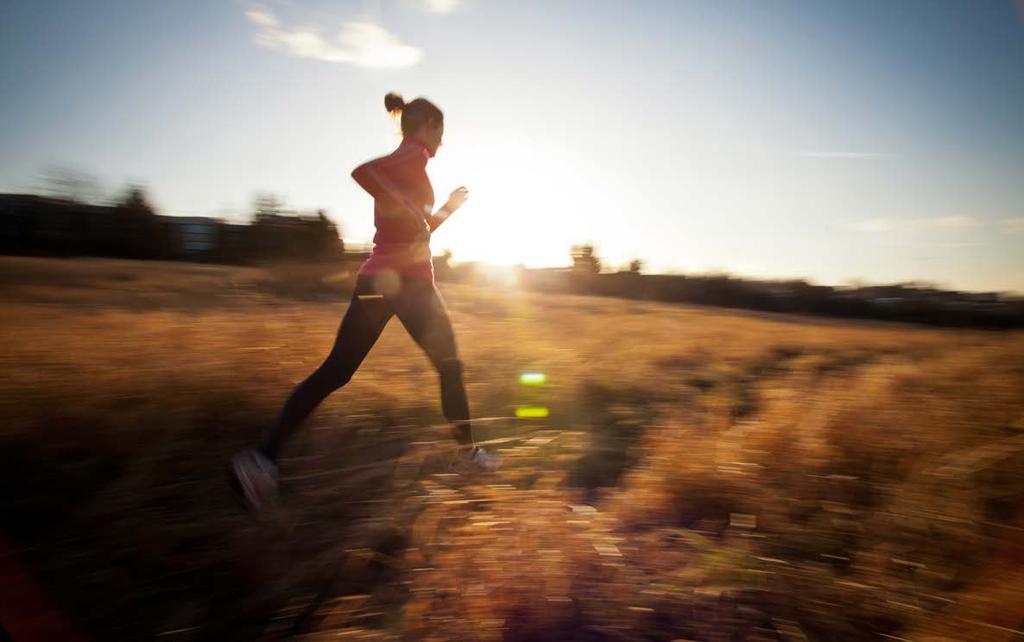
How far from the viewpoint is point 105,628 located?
2057mm

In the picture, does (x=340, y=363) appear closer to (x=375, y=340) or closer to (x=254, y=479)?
(x=375, y=340)

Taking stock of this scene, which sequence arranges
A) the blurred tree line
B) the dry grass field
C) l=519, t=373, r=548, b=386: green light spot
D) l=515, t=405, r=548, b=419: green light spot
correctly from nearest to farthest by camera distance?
the dry grass field
l=515, t=405, r=548, b=419: green light spot
l=519, t=373, r=548, b=386: green light spot
the blurred tree line

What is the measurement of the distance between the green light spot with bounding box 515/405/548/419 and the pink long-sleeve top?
2182 millimetres

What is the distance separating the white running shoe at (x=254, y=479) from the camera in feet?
8.75

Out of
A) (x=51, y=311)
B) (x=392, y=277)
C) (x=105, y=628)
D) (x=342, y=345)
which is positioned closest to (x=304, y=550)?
(x=105, y=628)

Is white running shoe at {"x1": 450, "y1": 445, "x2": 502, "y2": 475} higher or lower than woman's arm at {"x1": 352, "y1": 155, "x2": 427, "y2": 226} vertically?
lower

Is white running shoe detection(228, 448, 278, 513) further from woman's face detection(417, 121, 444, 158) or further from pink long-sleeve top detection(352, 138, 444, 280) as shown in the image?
woman's face detection(417, 121, 444, 158)

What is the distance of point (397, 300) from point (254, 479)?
1.01 meters

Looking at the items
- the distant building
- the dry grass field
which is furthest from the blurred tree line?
the dry grass field

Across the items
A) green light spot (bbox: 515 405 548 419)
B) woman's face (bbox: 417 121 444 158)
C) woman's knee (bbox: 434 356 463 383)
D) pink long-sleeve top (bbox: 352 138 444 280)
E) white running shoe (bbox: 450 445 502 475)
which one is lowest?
green light spot (bbox: 515 405 548 419)

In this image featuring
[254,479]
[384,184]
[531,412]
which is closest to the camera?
[254,479]

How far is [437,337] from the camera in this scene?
3.05 meters

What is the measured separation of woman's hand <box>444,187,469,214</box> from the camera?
301 centimetres

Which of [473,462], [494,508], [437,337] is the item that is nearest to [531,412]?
[473,462]
